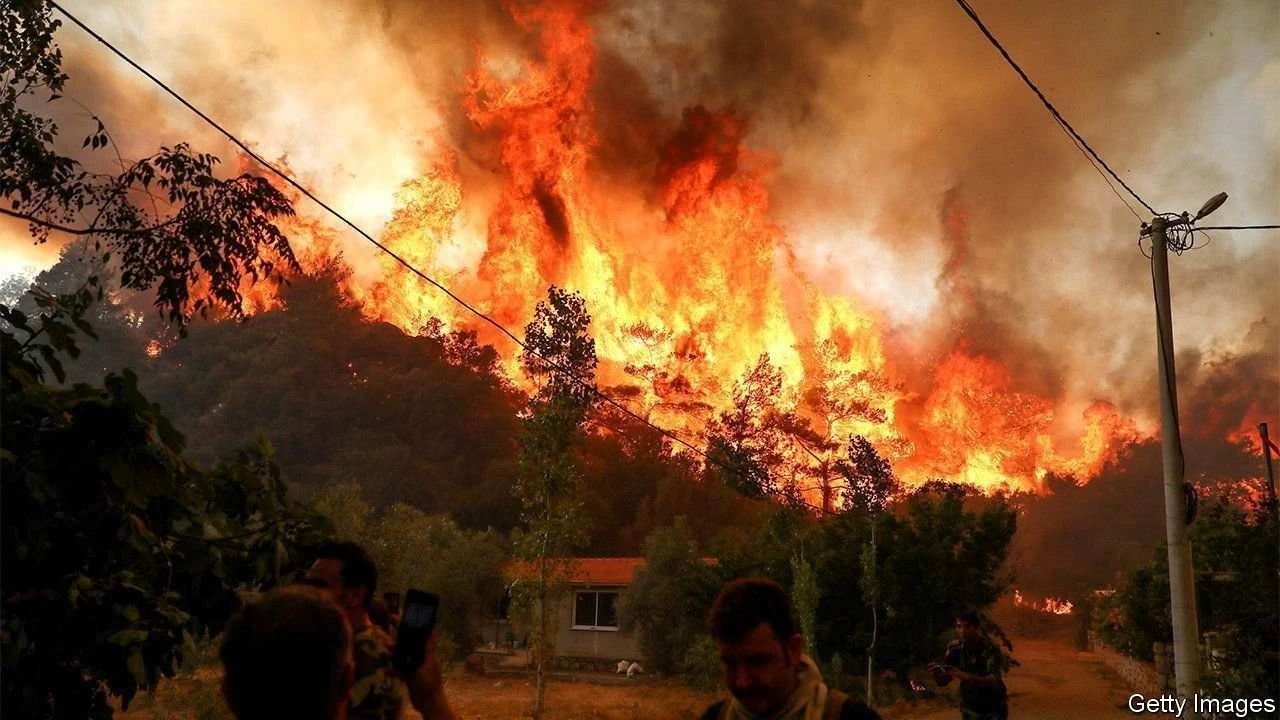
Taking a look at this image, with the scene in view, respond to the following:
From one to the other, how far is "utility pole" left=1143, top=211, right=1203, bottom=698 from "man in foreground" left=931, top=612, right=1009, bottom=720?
13.3 feet

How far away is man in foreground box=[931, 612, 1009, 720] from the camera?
30.0 ft

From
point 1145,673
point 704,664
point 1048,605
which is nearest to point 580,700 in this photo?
point 704,664

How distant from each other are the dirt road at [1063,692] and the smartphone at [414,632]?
22.8 meters

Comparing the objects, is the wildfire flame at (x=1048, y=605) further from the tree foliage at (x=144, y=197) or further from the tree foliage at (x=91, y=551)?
the tree foliage at (x=91, y=551)

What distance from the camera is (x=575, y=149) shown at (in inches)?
2689

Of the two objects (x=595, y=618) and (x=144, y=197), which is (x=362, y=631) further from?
(x=595, y=618)

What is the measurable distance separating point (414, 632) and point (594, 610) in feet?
113

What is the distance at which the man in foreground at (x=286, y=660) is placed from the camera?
2225mm

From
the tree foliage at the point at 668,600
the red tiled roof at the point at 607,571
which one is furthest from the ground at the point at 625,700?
the red tiled roof at the point at 607,571

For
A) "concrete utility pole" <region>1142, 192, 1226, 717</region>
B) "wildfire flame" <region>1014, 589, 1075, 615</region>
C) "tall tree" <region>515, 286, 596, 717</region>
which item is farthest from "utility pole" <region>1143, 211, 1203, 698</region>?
"wildfire flame" <region>1014, 589, 1075, 615</region>

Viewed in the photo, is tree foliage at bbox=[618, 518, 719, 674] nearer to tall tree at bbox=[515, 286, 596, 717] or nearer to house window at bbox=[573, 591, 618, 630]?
house window at bbox=[573, 591, 618, 630]

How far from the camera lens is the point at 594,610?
36.1 meters

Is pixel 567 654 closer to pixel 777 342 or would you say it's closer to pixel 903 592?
pixel 903 592

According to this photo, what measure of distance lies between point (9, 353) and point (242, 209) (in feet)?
14.2
